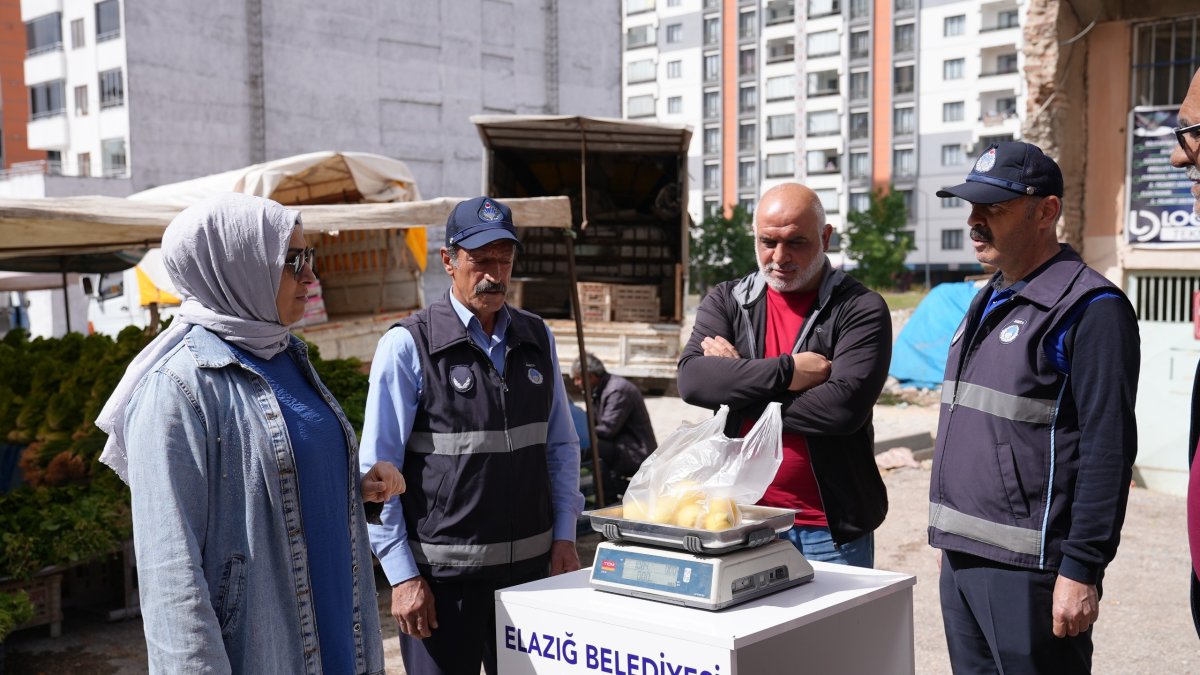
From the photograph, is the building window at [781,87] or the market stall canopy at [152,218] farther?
the building window at [781,87]

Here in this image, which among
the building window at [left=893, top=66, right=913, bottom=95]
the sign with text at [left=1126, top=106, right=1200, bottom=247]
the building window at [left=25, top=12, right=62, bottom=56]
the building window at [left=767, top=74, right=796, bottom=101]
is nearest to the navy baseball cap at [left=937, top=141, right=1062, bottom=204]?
the sign with text at [left=1126, top=106, right=1200, bottom=247]

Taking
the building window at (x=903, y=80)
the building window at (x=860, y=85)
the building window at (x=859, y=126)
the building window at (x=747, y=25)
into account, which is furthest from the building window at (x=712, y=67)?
the building window at (x=903, y=80)

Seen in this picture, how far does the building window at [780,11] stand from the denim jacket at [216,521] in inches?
2980

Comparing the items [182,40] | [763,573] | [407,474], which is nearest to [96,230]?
[407,474]

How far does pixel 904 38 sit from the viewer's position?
68.4 meters

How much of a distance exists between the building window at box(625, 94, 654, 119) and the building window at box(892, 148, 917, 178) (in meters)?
22.2

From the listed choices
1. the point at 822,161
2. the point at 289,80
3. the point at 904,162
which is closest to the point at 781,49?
the point at 822,161

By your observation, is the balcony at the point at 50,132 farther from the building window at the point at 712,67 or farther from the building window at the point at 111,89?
the building window at the point at 712,67

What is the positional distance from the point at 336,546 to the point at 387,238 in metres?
14.4

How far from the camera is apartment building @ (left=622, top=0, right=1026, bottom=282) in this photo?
6500cm

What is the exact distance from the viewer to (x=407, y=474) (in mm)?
3443

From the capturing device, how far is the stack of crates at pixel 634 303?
17.1m

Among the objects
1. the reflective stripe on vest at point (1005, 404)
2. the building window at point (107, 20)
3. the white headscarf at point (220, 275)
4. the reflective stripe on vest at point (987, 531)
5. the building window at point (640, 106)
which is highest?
the building window at point (640, 106)

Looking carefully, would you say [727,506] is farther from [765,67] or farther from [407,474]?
[765,67]
